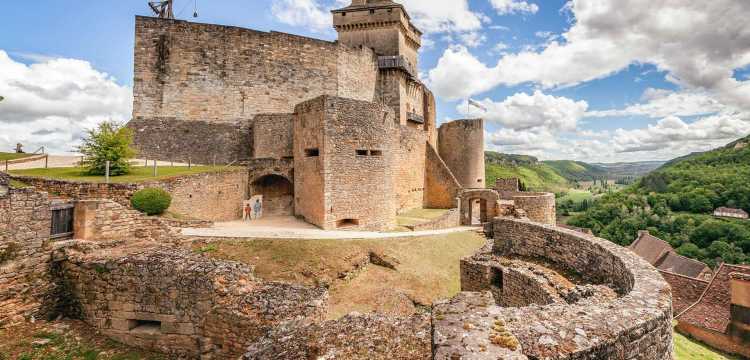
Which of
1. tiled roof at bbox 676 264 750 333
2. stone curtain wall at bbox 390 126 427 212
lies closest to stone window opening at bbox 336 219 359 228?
stone curtain wall at bbox 390 126 427 212

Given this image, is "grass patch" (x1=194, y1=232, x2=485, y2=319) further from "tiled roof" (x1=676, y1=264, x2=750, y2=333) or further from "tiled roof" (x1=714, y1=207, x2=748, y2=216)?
"tiled roof" (x1=714, y1=207, x2=748, y2=216)

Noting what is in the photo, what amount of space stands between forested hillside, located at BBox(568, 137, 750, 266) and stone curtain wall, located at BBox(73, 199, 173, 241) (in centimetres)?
5094

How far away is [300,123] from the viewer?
17.4 meters

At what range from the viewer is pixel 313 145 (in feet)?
53.8

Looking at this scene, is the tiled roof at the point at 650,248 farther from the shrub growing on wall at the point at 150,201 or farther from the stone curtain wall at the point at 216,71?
the shrub growing on wall at the point at 150,201

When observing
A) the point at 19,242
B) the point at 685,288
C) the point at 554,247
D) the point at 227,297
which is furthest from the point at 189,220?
the point at 685,288

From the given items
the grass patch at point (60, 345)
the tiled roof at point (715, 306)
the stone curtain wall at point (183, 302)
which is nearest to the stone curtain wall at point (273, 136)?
the stone curtain wall at point (183, 302)

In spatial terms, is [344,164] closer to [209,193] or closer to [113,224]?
[209,193]

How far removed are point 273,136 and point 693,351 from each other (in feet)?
74.5

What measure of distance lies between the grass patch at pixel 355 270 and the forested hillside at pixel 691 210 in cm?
4199

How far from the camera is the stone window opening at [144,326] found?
699 centimetres

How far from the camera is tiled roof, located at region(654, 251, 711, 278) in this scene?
2413 centimetres

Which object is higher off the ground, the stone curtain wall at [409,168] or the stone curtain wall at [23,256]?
the stone curtain wall at [409,168]

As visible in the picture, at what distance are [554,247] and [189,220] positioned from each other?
42.4 feet
